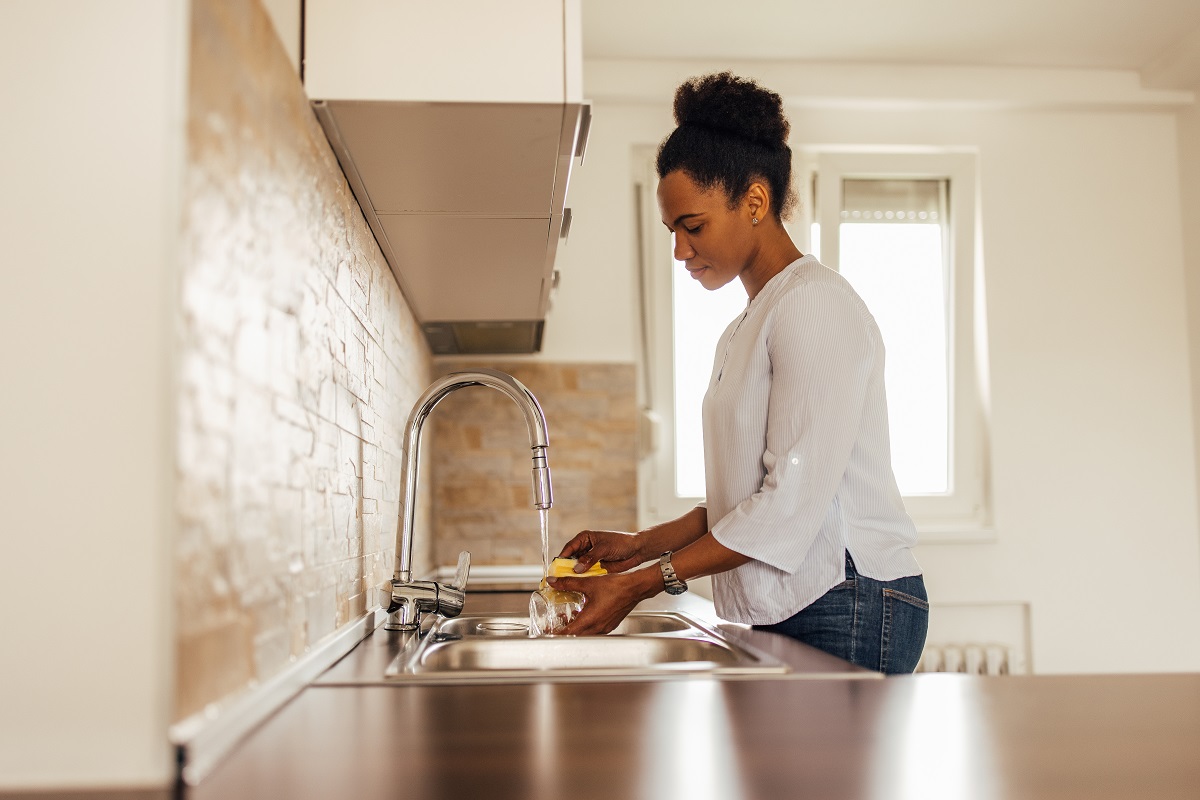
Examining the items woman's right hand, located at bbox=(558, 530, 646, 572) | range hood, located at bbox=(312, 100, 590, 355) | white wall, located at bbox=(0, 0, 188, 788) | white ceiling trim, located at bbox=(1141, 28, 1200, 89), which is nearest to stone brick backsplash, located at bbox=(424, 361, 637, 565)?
range hood, located at bbox=(312, 100, 590, 355)

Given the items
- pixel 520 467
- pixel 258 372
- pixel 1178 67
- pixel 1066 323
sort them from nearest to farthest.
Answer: pixel 258 372 → pixel 520 467 → pixel 1178 67 → pixel 1066 323

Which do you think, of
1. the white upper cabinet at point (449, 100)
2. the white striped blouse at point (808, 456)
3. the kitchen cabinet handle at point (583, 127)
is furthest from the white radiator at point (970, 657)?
the kitchen cabinet handle at point (583, 127)

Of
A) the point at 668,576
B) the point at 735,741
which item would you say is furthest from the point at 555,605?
the point at 735,741

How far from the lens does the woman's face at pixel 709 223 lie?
59.1 inches

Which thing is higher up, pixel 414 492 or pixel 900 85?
pixel 900 85

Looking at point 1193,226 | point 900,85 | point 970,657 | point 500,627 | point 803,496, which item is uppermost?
point 900,85

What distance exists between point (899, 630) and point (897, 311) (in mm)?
2302

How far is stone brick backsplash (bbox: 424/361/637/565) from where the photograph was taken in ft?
9.89

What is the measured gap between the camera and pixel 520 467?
304cm

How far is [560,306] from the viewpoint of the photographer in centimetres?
317

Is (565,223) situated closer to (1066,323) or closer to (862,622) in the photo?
(862,622)

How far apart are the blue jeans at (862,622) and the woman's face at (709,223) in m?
0.49

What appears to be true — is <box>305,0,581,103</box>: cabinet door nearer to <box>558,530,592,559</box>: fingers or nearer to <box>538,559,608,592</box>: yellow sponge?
<box>538,559,608,592</box>: yellow sponge

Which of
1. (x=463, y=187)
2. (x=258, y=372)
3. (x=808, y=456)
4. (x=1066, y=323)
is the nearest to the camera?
(x=258, y=372)
